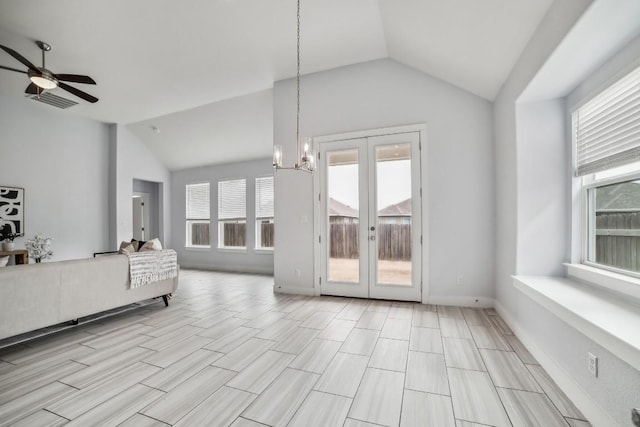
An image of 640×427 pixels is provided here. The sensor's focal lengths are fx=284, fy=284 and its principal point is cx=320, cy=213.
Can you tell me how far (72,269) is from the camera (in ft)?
9.44

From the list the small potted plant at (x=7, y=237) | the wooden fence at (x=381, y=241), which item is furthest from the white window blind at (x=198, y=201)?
the wooden fence at (x=381, y=241)

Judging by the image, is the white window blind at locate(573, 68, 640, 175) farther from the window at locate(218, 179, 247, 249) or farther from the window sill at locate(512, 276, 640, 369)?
the window at locate(218, 179, 247, 249)

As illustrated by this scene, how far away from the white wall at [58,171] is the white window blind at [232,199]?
2433 millimetres

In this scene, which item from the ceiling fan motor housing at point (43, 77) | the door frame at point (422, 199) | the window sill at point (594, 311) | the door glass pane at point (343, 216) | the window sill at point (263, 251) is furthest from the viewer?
the window sill at point (263, 251)

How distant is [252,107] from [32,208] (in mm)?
4465

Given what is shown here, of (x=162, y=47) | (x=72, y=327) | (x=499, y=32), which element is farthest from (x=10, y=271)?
(x=499, y=32)

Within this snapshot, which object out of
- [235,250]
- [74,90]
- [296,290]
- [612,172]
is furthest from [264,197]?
[612,172]

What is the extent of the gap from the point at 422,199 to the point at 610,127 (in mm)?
2045

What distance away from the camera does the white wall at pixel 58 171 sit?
5055 millimetres

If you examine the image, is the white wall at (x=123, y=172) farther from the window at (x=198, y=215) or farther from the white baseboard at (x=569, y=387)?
the white baseboard at (x=569, y=387)

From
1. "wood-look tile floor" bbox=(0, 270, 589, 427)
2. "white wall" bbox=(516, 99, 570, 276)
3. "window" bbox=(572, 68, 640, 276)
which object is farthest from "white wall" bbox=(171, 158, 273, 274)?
"window" bbox=(572, 68, 640, 276)

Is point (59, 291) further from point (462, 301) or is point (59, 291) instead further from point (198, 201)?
point (198, 201)

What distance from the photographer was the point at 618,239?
2.09m

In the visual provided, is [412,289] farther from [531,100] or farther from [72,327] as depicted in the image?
[72,327]
